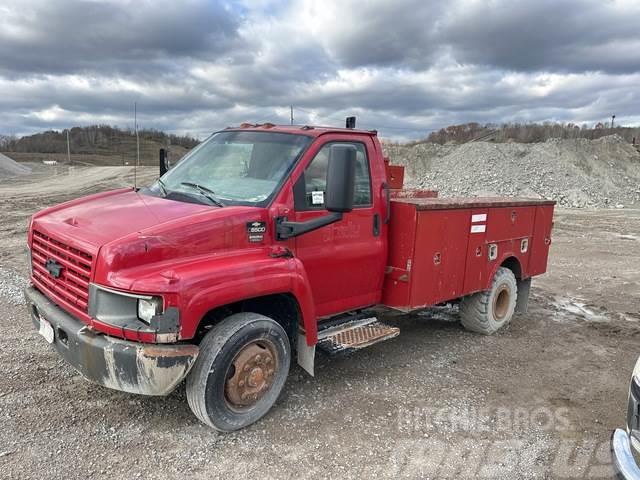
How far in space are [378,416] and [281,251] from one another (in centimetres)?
153

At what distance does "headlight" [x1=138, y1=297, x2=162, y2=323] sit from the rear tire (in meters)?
4.06

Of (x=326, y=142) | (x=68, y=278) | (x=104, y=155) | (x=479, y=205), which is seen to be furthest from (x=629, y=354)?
(x=104, y=155)

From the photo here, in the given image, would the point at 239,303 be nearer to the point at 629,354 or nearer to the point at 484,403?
the point at 484,403

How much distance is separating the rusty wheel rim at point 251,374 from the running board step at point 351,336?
60cm

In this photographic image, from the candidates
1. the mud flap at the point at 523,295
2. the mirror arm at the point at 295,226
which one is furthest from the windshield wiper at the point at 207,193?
the mud flap at the point at 523,295

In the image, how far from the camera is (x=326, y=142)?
4488 millimetres

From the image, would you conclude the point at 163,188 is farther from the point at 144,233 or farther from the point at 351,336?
the point at 351,336

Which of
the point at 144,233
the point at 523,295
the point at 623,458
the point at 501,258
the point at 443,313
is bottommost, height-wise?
the point at 443,313

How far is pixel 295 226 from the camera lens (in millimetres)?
4082

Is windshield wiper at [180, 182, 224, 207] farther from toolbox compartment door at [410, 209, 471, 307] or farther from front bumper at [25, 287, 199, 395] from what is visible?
toolbox compartment door at [410, 209, 471, 307]

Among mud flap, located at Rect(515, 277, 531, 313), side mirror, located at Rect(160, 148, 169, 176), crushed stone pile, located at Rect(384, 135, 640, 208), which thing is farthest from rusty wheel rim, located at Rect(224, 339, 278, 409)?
crushed stone pile, located at Rect(384, 135, 640, 208)

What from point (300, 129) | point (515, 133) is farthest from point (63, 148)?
point (300, 129)

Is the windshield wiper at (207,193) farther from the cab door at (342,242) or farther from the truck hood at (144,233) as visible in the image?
the cab door at (342,242)

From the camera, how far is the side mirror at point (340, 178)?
378 centimetres
